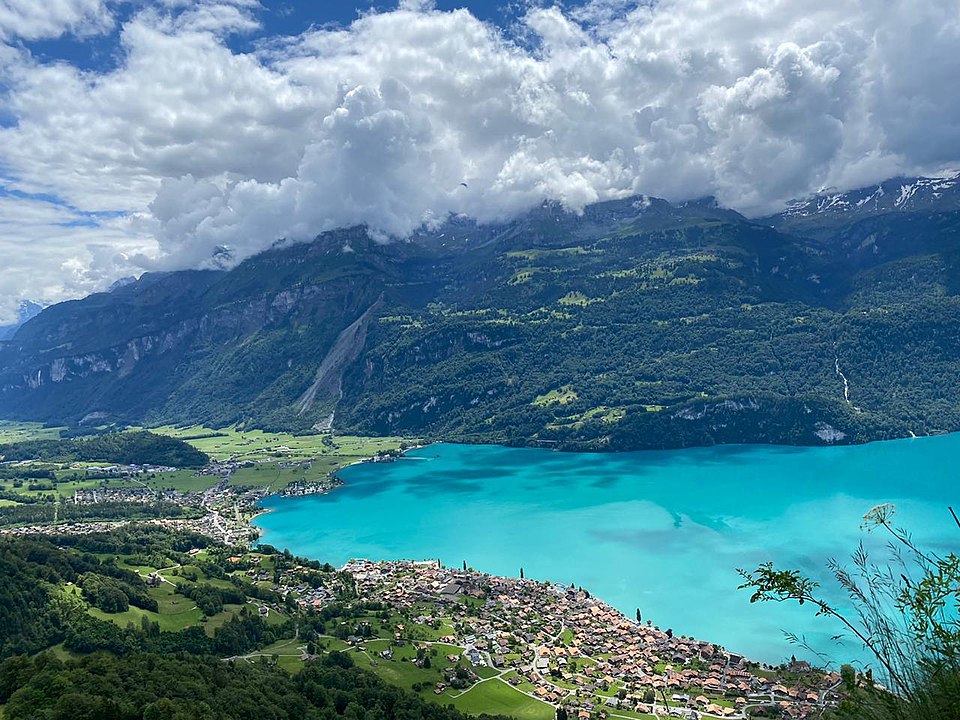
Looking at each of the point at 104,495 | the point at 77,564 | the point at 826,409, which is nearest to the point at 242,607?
the point at 77,564

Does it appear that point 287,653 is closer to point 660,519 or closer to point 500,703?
point 500,703

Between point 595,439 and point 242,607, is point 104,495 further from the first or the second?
point 595,439

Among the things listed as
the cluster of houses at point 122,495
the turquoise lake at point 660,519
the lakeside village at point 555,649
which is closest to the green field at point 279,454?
the cluster of houses at point 122,495

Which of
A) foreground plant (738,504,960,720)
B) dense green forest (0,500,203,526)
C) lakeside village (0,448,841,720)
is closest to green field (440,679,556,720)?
lakeside village (0,448,841,720)

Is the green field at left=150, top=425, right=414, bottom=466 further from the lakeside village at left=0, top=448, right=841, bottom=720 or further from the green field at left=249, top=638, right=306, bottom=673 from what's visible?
the green field at left=249, top=638, right=306, bottom=673

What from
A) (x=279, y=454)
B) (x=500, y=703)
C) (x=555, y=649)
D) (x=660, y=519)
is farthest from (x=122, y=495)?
(x=500, y=703)

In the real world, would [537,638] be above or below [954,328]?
below
